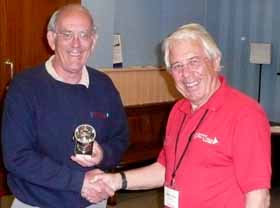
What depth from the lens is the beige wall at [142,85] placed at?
5.29 metres

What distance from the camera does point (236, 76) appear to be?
24.2 ft

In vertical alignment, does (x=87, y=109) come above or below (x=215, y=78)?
below

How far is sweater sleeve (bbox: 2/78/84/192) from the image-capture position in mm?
2057

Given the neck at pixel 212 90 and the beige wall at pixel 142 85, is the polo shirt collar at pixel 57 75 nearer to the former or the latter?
the neck at pixel 212 90

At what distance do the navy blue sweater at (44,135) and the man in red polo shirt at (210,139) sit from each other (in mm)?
407

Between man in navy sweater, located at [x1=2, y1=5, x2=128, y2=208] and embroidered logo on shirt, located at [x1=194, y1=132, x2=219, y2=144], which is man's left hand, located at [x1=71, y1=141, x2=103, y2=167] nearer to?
man in navy sweater, located at [x1=2, y1=5, x2=128, y2=208]

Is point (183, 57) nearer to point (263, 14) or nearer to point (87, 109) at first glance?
point (87, 109)

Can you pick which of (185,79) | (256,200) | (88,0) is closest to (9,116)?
(185,79)

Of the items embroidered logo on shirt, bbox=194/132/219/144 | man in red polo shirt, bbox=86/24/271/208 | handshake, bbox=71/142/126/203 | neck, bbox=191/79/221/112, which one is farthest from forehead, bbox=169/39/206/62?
handshake, bbox=71/142/126/203

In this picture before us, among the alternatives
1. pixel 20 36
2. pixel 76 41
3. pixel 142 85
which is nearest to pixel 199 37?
pixel 76 41

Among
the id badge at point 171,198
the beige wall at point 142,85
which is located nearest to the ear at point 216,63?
the id badge at point 171,198

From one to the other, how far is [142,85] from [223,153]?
3760mm

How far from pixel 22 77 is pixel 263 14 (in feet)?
18.1

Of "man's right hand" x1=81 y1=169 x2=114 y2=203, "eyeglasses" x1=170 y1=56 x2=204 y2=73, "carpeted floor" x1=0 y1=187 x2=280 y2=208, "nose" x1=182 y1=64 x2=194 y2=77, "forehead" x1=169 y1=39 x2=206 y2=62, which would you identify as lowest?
"carpeted floor" x1=0 y1=187 x2=280 y2=208
